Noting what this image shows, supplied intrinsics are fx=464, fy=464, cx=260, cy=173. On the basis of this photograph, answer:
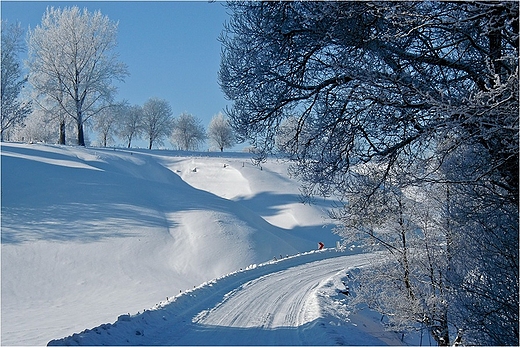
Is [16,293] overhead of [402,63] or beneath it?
beneath

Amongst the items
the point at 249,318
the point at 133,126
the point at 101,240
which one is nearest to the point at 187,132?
the point at 133,126

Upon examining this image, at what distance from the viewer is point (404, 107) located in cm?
493

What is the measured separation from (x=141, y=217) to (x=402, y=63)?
54.2 feet

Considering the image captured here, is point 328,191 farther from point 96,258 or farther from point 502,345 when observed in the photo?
point 96,258

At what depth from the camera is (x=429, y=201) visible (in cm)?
1220

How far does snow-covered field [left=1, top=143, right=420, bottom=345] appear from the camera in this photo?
945cm

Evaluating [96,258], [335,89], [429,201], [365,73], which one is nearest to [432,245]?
[429,201]

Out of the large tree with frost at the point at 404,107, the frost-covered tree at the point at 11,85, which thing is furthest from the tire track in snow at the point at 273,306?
the frost-covered tree at the point at 11,85

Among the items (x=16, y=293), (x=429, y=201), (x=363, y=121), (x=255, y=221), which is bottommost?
(x=16, y=293)

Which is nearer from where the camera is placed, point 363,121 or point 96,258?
point 363,121

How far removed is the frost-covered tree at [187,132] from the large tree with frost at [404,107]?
237 ft

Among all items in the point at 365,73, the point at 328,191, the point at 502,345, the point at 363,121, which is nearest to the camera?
the point at 365,73

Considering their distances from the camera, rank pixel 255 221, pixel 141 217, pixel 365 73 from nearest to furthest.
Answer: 1. pixel 365 73
2. pixel 141 217
3. pixel 255 221

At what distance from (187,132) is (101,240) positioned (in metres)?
62.2
